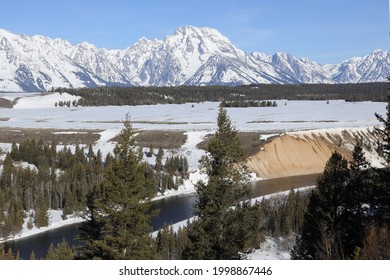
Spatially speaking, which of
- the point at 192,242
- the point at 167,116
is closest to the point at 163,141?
the point at 167,116

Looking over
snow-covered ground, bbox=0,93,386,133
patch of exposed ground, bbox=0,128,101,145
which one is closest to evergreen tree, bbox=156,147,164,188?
snow-covered ground, bbox=0,93,386,133

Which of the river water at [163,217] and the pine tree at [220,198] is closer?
the pine tree at [220,198]

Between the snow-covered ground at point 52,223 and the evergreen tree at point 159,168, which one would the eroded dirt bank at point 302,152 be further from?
the snow-covered ground at point 52,223

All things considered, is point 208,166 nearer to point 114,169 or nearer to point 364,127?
point 114,169

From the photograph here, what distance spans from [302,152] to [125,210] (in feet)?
206

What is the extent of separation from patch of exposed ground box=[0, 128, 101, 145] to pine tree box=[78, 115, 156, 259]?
69.8 metres

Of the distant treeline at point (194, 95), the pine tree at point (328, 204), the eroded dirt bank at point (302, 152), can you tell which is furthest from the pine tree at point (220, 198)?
the distant treeline at point (194, 95)

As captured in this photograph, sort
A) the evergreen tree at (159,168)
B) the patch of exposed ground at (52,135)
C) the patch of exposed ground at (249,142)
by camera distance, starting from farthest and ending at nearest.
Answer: the patch of exposed ground at (52,135), the patch of exposed ground at (249,142), the evergreen tree at (159,168)

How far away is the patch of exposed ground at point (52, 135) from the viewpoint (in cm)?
8523

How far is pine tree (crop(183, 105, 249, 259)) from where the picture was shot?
1560 centimetres

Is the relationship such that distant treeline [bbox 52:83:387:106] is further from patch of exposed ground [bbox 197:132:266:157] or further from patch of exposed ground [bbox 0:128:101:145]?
patch of exposed ground [bbox 197:132:266:157]

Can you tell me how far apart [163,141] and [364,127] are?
36504mm

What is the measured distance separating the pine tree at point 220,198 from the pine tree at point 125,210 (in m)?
1.70

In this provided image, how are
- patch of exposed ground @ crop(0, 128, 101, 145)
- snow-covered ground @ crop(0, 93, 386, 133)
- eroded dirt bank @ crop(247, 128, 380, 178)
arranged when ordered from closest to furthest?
eroded dirt bank @ crop(247, 128, 380, 178)
patch of exposed ground @ crop(0, 128, 101, 145)
snow-covered ground @ crop(0, 93, 386, 133)
